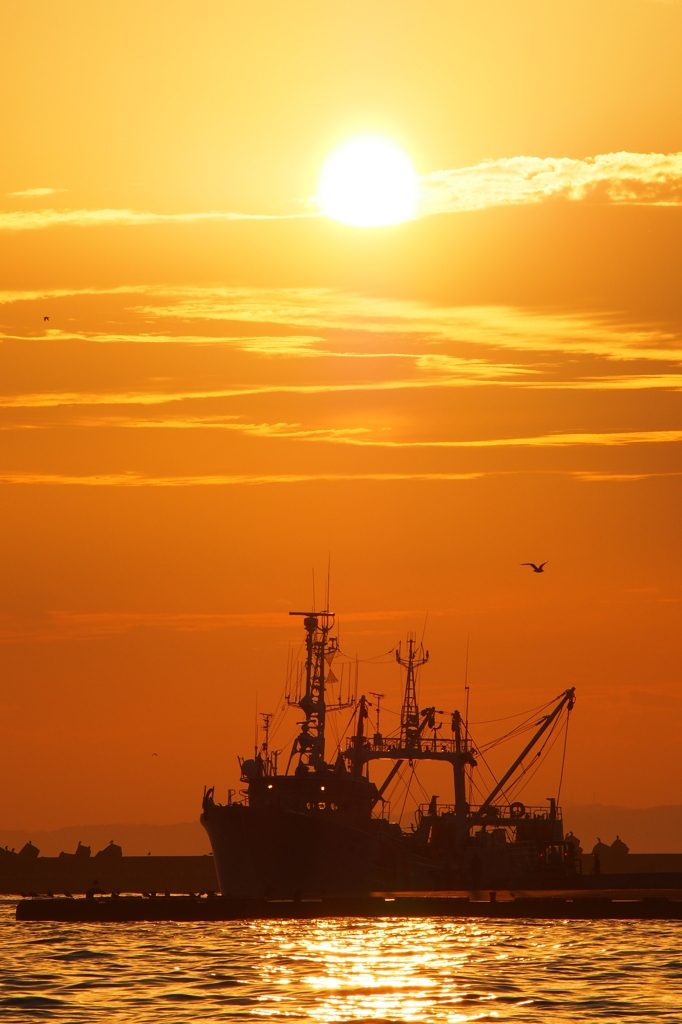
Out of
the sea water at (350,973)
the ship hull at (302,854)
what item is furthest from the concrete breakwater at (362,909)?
the ship hull at (302,854)

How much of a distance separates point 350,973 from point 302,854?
168 ft

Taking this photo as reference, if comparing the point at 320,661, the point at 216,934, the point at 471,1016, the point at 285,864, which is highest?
the point at 320,661

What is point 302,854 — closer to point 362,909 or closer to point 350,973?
point 362,909

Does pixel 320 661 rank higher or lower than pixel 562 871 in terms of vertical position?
higher

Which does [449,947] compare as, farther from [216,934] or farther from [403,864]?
[403,864]

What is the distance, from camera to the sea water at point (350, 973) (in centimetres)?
6072

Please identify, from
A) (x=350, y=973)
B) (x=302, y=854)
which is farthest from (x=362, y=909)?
(x=350, y=973)

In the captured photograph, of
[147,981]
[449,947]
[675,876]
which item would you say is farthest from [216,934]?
[675,876]

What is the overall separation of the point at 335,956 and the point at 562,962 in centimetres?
1143

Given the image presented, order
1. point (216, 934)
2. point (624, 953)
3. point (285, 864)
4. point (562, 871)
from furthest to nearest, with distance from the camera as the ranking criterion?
point (562, 871) < point (285, 864) < point (216, 934) < point (624, 953)

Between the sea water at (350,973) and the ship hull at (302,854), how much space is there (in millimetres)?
16869

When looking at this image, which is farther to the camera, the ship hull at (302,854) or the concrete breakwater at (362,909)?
the ship hull at (302,854)

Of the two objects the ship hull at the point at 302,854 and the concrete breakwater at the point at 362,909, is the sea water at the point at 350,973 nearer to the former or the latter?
the concrete breakwater at the point at 362,909

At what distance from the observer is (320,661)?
127875mm
